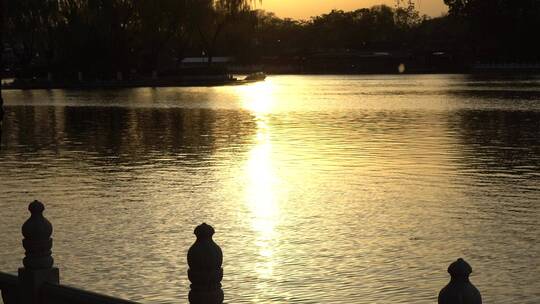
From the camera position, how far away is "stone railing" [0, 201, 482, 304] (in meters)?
4.66

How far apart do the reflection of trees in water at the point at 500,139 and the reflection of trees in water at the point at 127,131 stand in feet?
23.1

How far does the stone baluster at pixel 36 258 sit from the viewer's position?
728 centimetres

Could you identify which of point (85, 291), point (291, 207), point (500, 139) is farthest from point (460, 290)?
point (500, 139)

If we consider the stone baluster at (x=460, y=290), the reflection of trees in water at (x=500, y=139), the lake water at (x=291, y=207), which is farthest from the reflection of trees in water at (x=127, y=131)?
the stone baluster at (x=460, y=290)

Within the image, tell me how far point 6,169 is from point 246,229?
33.7 feet

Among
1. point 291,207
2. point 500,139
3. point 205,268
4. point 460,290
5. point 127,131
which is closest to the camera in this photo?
point 460,290

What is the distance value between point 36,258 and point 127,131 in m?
28.4

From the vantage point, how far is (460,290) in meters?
4.62

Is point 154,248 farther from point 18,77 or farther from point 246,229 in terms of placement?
point 18,77

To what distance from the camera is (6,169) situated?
23000 millimetres

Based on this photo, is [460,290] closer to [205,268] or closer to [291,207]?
[205,268]

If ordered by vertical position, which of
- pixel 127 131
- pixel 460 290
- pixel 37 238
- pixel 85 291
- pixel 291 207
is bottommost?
pixel 127 131

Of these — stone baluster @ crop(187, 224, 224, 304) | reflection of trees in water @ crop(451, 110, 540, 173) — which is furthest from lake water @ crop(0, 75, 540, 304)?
stone baluster @ crop(187, 224, 224, 304)

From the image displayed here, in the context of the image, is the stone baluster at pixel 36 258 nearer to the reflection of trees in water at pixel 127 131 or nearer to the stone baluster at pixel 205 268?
the stone baluster at pixel 205 268
